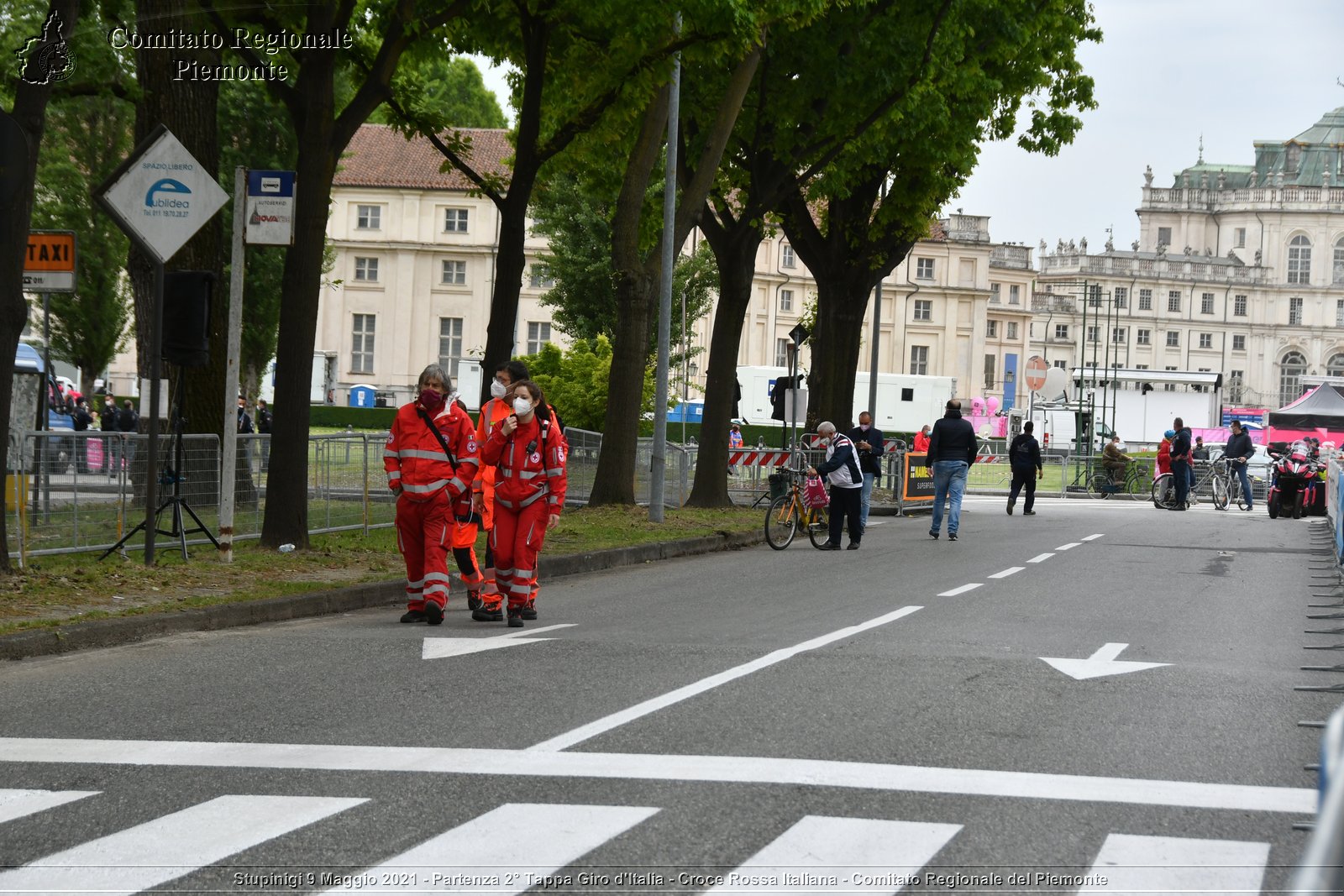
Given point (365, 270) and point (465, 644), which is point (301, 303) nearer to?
point (465, 644)

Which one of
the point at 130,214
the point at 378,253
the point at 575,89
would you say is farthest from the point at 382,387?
the point at 130,214

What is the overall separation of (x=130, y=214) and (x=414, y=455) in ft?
12.1

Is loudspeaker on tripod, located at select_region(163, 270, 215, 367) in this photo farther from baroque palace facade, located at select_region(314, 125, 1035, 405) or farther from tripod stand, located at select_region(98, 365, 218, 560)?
baroque palace facade, located at select_region(314, 125, 1035, 405)

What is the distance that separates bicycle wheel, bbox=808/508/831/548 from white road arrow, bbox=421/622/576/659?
11108 millimetres

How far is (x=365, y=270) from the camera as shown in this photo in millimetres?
81562

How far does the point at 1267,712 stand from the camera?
26.7 feet

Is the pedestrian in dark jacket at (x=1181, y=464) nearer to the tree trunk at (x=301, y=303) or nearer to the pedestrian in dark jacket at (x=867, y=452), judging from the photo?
the pedestrian in dark jacket at (x=867, y=452)

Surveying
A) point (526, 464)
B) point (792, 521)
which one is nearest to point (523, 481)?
point (526, 464)

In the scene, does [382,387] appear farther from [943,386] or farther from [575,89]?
[575,89]

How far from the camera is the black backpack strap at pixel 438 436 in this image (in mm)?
11477

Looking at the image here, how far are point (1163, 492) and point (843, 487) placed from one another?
19540 mm

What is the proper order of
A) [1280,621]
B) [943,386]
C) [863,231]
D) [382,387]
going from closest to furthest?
1. [1280,621]
2. [863,231]
3. [943,386]
4. [382,387]

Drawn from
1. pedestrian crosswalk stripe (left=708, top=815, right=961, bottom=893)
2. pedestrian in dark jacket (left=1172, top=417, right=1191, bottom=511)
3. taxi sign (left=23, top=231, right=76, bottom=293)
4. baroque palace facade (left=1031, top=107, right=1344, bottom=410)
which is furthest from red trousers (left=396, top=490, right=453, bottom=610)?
baroque palace facade (left=1031, top=107, right=1344, bottom=410)

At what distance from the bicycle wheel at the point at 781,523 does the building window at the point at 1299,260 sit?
424 feet
